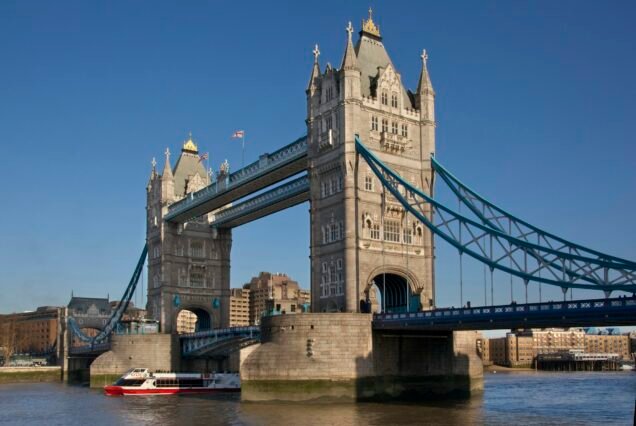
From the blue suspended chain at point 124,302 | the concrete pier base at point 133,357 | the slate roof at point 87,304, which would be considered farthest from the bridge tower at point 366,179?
the slate roof at point 87,304

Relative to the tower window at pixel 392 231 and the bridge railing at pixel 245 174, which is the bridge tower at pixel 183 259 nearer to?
the bridge railing at pixel 245 174

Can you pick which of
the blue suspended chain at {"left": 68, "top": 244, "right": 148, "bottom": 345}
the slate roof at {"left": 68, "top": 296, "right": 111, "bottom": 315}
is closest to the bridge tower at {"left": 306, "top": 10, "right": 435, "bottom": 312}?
the blue suspended chain at {"left": 68, "top": 244, "right": 148, "bottom": 345}

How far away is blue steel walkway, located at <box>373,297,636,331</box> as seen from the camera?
4156 centimetres

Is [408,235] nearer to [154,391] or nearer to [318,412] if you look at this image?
[318,412]

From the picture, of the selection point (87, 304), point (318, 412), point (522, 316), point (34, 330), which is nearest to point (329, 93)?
point (522, 316)

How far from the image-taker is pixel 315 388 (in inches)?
2092

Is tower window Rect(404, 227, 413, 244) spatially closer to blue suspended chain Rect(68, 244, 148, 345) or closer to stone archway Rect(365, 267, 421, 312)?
Answer: stone archway Rect(365, 267, 421, 312)

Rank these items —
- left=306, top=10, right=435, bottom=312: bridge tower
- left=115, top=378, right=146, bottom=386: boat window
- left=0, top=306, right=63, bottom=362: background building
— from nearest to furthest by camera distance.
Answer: left=306, top=10, right=435, bottom=312: bridge tower < left=115, top=378, right=146, bottom=386: boat window < left=0, top=306, right=63, bottom=362: background building

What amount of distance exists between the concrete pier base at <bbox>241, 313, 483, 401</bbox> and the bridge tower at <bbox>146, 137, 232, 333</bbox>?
36751 millimetres

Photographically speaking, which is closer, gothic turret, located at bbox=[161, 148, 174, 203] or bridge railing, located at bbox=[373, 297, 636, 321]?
bridge railing, located at bbox=[373, 297, 636, 321]

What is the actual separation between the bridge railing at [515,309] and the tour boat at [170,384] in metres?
24.4

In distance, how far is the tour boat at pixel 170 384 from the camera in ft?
242

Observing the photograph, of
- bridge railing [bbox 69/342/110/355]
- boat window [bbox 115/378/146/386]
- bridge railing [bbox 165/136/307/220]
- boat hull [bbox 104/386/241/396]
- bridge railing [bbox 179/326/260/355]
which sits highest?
bridge railing [bbox 165/136/307/220]


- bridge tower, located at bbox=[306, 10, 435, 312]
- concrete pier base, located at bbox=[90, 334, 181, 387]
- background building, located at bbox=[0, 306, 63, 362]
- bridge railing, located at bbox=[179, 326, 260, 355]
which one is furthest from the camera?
background building, located at bbox=[0, 306, 63, 362]
